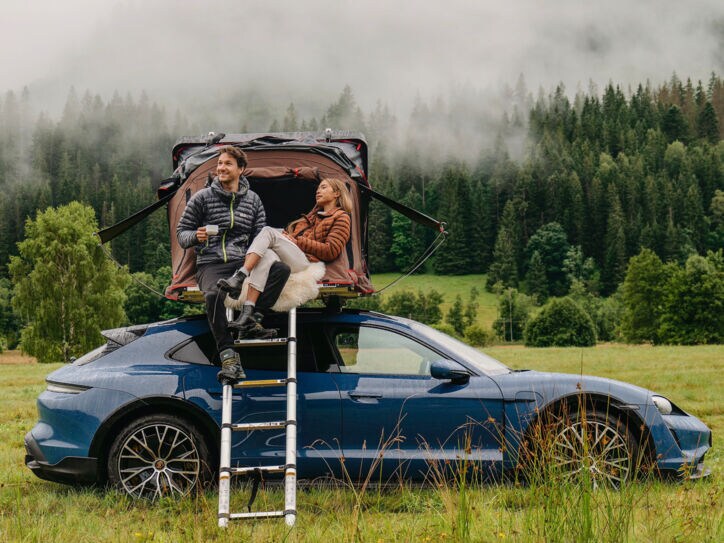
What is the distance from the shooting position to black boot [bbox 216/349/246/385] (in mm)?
5535

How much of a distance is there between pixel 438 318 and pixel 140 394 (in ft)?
302

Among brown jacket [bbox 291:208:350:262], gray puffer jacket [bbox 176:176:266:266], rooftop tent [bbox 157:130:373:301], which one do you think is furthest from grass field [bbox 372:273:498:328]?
gray puffer jacket [bbox 176:176:266:266]

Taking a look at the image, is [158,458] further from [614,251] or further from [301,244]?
[614,251]

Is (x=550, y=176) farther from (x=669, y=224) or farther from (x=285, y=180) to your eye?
(x=285, y=180)

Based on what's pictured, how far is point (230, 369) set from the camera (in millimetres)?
5547

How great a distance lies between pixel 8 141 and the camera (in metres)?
197

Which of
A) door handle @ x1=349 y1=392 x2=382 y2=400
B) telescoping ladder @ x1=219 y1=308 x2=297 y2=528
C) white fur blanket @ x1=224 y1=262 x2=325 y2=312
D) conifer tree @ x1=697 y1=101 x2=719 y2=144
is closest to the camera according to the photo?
telescoping ladder @ x1=219 y1=308 x2=297 y2=528

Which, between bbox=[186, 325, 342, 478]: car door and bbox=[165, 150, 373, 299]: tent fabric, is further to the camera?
bbox=[165, 150, 373, 299]: tent fabric

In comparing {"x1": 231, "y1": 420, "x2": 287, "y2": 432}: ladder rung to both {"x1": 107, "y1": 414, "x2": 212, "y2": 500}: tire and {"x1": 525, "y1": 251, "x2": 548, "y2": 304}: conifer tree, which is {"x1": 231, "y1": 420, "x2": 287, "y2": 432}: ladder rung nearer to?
{"x1": 107, "y1": 414, "x2": 212, "y2": 500}: tire

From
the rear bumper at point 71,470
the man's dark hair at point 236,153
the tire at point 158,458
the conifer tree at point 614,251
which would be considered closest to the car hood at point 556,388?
the tire at point 158,458

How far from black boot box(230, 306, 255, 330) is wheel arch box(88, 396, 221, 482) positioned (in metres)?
0.76

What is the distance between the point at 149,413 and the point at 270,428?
4.12 ft

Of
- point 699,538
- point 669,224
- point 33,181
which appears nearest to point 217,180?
point 699,538

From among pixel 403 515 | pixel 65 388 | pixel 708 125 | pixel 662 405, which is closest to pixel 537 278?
pixel 708 125
